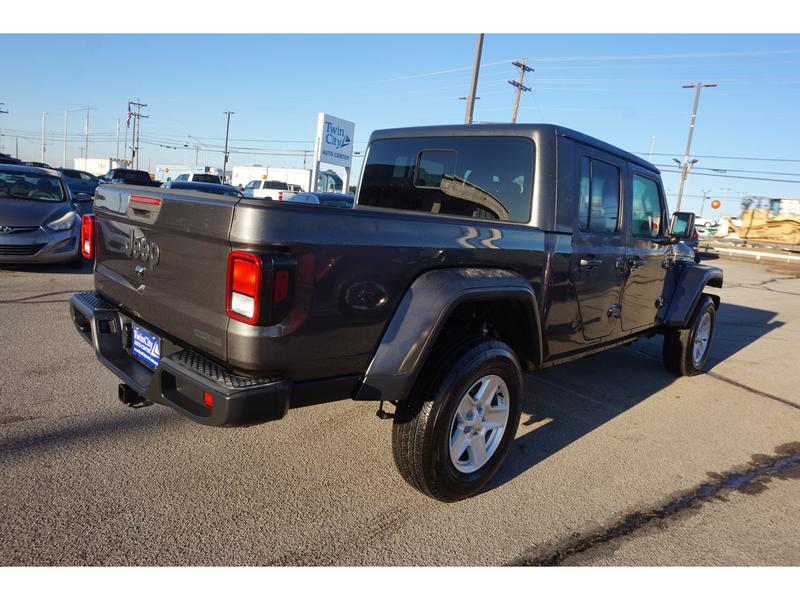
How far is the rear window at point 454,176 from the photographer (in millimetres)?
3422

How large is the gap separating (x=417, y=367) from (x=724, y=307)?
34.0ft

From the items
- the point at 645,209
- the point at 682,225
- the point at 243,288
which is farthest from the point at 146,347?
the point at 682,225

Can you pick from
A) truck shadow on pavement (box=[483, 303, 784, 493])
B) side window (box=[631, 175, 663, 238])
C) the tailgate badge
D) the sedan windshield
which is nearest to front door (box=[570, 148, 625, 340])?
side window (box=[631, 175, 663, 238])

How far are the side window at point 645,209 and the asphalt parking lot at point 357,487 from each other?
57.1 inches

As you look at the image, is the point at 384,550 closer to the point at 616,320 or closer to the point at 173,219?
the point at 173,219

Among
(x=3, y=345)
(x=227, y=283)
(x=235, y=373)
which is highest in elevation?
(x=227, y=283)

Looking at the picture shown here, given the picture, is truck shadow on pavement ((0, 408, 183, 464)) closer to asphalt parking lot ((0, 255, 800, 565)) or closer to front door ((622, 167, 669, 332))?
asphalt parking lot ((0, 255, 800, 565))

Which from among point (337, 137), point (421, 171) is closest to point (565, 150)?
point (421, 171)

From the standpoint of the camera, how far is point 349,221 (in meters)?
2.29

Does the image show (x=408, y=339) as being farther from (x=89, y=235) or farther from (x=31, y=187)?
(x=31, y=187)

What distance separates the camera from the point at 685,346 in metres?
5.41

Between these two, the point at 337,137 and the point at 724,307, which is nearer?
the point at 724,307

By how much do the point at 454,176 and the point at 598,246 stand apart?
1075 millimetres

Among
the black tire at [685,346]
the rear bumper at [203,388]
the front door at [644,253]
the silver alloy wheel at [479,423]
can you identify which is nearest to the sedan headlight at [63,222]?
the rear bumper at [203,388]
